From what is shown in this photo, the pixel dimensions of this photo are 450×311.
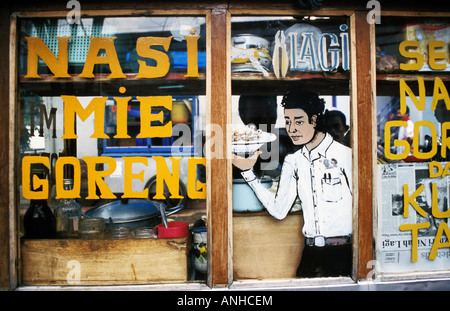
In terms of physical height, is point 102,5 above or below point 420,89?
above

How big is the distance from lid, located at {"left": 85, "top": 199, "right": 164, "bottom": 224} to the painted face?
1.32m

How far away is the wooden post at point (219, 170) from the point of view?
238 centimetres

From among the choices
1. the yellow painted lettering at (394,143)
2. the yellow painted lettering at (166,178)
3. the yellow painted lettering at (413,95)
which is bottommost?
the yellow painted lettering at (166,178)

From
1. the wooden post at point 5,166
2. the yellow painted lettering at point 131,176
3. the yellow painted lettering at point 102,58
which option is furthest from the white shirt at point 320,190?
the wooden post at point 5,166

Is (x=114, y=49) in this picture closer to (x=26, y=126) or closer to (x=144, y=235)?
(x=26, y=126)

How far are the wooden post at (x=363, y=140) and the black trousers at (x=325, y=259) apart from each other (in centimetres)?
11

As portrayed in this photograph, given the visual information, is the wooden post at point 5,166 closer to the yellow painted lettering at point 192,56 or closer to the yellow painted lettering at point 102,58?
the yellow painted lettering at point 102,58

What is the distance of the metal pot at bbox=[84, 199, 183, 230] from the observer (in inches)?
99.7

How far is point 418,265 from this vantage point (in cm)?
259

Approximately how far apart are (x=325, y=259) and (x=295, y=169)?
0.81 metres

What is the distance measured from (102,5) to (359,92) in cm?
224

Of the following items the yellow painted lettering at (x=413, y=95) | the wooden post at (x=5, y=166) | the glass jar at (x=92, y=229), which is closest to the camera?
the wooden post at (x=5, y=166)

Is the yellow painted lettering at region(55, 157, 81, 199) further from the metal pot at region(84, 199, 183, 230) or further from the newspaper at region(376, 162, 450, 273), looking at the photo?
the newspaper at region(376, 162, 450, 273)
